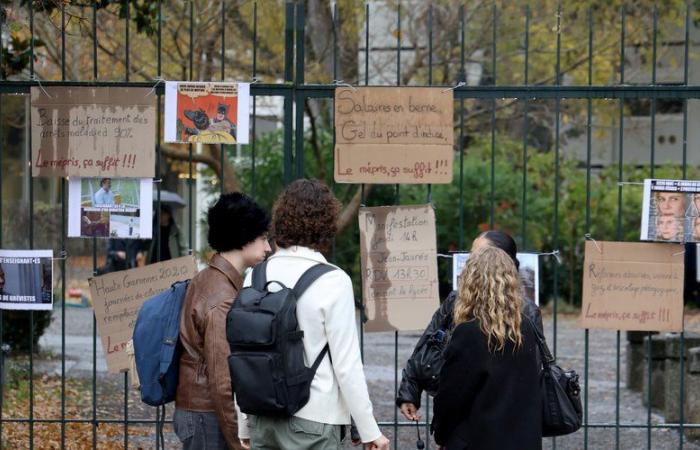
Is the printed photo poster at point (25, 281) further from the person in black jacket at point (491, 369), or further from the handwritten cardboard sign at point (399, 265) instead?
the person in black jacket at point (491, 369)

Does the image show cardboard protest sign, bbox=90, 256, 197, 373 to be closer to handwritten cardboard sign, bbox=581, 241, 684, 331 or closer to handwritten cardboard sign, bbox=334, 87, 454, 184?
handwritten cardboard sign, bbox=334, 87, 454, 184

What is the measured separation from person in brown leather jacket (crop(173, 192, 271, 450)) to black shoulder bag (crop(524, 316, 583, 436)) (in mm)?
1235

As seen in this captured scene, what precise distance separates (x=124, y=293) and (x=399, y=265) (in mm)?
1496

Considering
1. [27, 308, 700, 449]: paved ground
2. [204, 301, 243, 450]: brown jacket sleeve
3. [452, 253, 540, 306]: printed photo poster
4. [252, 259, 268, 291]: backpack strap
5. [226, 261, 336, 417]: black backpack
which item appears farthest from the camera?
[27, 308, 700, 449]: paved ground

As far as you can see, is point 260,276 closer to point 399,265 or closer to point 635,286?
point 399,265

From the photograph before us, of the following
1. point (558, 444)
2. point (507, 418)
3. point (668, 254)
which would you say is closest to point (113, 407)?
point (558, 444)

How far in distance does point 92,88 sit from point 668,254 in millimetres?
3246

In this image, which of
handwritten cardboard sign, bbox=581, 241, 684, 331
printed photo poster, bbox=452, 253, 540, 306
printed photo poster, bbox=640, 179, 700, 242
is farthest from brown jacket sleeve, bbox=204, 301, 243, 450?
printed photo poster, bbox=640, 179, 700, 242

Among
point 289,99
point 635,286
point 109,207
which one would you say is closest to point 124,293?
point 109,207

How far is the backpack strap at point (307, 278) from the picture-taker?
4.06m

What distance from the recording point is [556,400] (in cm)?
446

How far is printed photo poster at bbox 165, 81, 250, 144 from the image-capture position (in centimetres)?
586

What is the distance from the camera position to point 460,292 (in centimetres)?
433

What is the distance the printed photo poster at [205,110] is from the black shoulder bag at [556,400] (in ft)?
7.20
